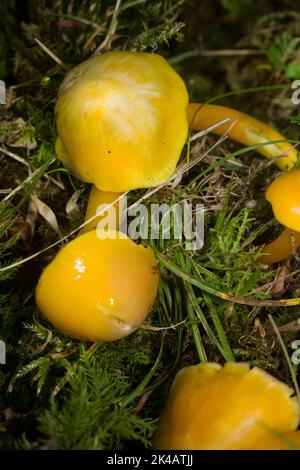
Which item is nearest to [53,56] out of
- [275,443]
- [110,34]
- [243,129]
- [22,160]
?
[110,34]

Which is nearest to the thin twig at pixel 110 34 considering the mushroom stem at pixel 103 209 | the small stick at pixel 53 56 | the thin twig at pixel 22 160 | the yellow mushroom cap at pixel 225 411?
the small stick at pixel 53 56

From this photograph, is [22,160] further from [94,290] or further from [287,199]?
[287,199]

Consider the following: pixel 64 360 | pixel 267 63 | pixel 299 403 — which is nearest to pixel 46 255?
pixel 64 360

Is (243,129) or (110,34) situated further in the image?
(110,34)

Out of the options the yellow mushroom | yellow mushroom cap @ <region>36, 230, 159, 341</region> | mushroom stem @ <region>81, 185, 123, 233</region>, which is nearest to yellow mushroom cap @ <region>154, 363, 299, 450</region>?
yellow mushroom cap @ <region>36, 230, 159, 341</region>

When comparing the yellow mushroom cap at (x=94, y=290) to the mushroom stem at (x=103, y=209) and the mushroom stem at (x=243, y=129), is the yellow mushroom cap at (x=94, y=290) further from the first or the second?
the mushroom stem at (x=243, y=129)

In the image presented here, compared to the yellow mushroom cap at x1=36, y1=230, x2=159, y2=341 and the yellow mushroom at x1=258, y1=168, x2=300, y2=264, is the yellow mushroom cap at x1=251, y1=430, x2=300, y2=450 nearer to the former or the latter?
the yellow mushroom cap at x1=36, y1=230, x2=159, y2=341
